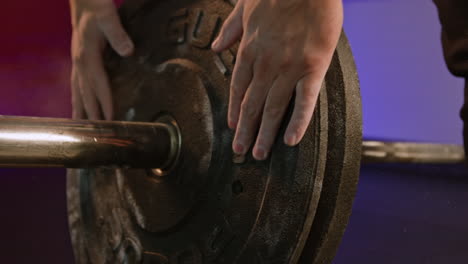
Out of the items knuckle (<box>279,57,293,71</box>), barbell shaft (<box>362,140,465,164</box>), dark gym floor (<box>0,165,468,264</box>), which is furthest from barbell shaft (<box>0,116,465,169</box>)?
dark gym floor (<box>0,165,468,264</box>)

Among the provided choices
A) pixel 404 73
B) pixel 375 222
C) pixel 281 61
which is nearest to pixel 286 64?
pixel 281 61

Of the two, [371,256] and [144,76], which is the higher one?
[144,76]

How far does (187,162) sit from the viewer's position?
676 mm

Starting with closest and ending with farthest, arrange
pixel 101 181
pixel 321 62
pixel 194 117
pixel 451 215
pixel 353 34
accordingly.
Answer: pixel 321 62 → pixel 194 117 → pixel 101 181 → pixel 451 215 → pixel 353 34

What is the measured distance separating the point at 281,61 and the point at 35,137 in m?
0.30

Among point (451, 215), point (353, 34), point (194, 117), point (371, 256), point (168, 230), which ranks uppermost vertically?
point (353, 34)

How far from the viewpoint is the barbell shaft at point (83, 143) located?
541 mm

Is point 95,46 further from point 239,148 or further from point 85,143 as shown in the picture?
point 239,148

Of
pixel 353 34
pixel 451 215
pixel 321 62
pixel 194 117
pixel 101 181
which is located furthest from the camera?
pixel 353 34

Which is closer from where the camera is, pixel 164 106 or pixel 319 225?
pixel 319 225

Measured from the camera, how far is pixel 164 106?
2.36ft

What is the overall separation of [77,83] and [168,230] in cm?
36

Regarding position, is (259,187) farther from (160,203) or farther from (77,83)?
(77,83)

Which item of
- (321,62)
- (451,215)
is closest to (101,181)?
(321,62)
